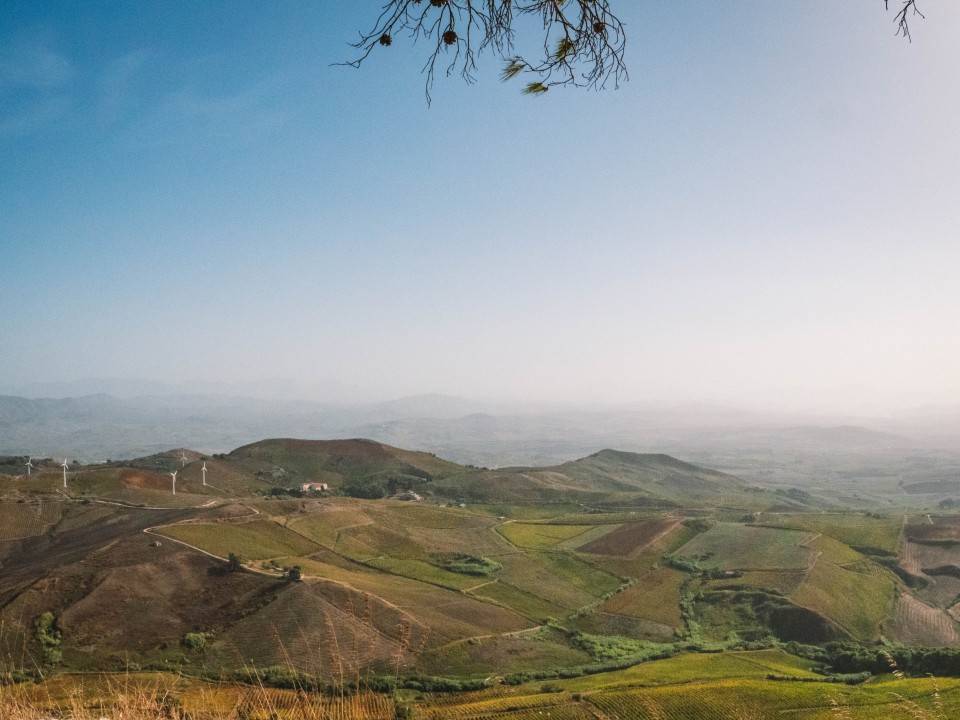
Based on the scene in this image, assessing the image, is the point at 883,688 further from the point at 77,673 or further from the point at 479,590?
the point at 77,673

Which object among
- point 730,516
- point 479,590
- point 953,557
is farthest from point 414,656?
point 730,516

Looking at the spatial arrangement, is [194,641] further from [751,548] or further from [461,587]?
[751,548]

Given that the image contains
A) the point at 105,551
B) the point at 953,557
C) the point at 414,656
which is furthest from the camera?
the point at 953,557

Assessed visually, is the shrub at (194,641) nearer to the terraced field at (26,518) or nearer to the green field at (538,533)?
the terraced field at (26,518)

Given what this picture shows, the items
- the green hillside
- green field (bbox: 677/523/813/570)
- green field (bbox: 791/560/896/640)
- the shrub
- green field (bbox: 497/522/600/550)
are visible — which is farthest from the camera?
green field (bbox: 497/522/600/550)

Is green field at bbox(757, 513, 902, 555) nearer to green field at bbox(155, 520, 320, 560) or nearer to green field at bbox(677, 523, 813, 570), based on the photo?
green field at bbox(677, 523, 813, 570)

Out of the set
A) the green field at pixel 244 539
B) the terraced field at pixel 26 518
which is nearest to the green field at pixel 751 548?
the green field at pixel 244 539

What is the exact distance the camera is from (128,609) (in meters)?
48.5

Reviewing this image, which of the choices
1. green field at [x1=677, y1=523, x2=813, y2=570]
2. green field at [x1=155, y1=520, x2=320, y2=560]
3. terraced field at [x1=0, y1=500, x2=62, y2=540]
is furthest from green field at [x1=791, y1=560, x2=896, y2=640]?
terraced field at [x1=0, y1=500, x2=62, y2=540]

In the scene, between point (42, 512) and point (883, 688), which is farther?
point (42, 512)

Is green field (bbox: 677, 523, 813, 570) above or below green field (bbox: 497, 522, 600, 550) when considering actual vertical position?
above

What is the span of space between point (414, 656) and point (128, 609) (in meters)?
21.8

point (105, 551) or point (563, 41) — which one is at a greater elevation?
point (563, 41)

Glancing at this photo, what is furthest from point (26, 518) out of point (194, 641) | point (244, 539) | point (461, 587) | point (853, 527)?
point (853, 527)
